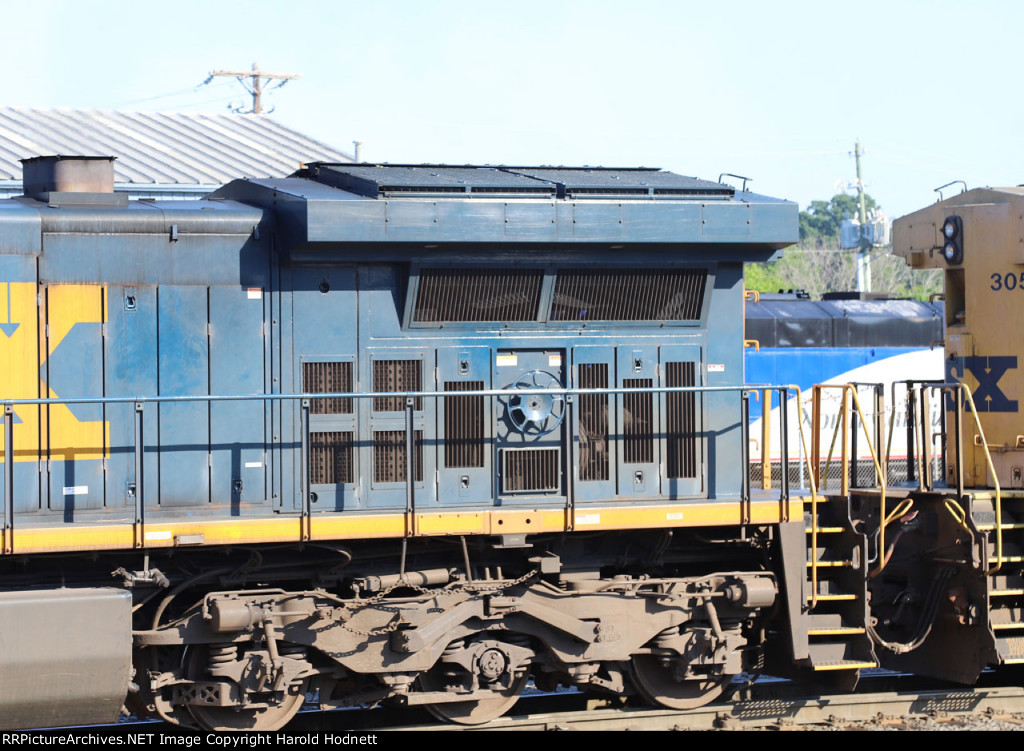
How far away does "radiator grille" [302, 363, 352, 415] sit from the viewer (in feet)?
27.1

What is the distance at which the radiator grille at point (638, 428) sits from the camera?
343 inches

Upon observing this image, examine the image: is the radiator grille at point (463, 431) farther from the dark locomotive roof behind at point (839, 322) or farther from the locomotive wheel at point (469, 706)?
the dark locomotive roof behind at point (839, 322)

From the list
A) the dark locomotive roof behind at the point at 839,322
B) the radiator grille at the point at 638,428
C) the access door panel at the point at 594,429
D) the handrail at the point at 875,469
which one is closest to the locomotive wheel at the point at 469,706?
the access door panel at the point at 594,429

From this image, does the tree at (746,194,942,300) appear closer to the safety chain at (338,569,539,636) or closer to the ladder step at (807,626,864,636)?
the ladder step at (807,626,864,636)

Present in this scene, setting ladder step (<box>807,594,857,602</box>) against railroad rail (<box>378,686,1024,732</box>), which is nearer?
railroad rail (<box>378,686,1024,732</box>)

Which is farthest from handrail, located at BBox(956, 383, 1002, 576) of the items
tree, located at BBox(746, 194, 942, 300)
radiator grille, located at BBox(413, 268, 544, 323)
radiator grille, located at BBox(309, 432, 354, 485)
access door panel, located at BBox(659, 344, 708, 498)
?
tree, located at BBox(746, 194, 942, 300)

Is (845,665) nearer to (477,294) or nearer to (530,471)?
(530,471)

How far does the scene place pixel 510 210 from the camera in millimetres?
8180

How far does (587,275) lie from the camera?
863cm

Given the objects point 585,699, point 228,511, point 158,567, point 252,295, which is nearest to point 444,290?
point 252,295

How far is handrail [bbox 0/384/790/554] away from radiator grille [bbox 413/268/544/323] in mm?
523

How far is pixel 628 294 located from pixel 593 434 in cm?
102

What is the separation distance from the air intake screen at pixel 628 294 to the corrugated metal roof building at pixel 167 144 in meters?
11.4

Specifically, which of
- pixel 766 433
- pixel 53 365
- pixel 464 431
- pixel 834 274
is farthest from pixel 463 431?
pixel 834 274
